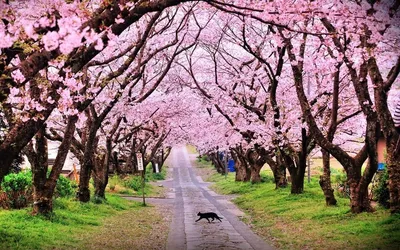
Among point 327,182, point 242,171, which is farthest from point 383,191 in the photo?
point 242,171

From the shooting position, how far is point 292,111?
23812mm

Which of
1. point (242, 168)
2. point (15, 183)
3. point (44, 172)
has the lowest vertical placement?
point (15, 183)

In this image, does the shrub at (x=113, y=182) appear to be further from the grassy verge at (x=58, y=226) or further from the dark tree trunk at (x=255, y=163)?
the grassy verge at (x=58, y=226)

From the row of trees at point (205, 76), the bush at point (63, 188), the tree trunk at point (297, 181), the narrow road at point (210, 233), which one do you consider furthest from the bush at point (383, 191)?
the bush at point (63, 188)

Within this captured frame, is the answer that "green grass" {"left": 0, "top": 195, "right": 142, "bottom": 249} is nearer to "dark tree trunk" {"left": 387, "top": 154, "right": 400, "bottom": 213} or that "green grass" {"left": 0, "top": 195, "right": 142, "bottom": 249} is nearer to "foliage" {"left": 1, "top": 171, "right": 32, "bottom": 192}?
"foliage" {"left": 1, "top": 171, "right": 32, "bottom": 192}

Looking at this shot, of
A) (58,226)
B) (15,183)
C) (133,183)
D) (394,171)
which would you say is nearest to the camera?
(394,171)

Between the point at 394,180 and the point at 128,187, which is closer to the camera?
the point at 394,180

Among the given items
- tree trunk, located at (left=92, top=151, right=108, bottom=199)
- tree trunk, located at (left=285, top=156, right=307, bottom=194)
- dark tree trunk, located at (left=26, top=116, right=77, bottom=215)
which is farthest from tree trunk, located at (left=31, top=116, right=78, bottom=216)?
tree trunk, located at (left=285, top=156, right=307, bottom=194)

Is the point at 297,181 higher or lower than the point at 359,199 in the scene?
higher

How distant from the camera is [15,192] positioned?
17.3 meters

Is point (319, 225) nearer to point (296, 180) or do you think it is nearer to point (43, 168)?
point (296, 180)

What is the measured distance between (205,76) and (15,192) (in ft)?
51.6

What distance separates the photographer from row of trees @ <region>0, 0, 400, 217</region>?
7725 mm

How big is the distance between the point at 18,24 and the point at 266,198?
19.1m
